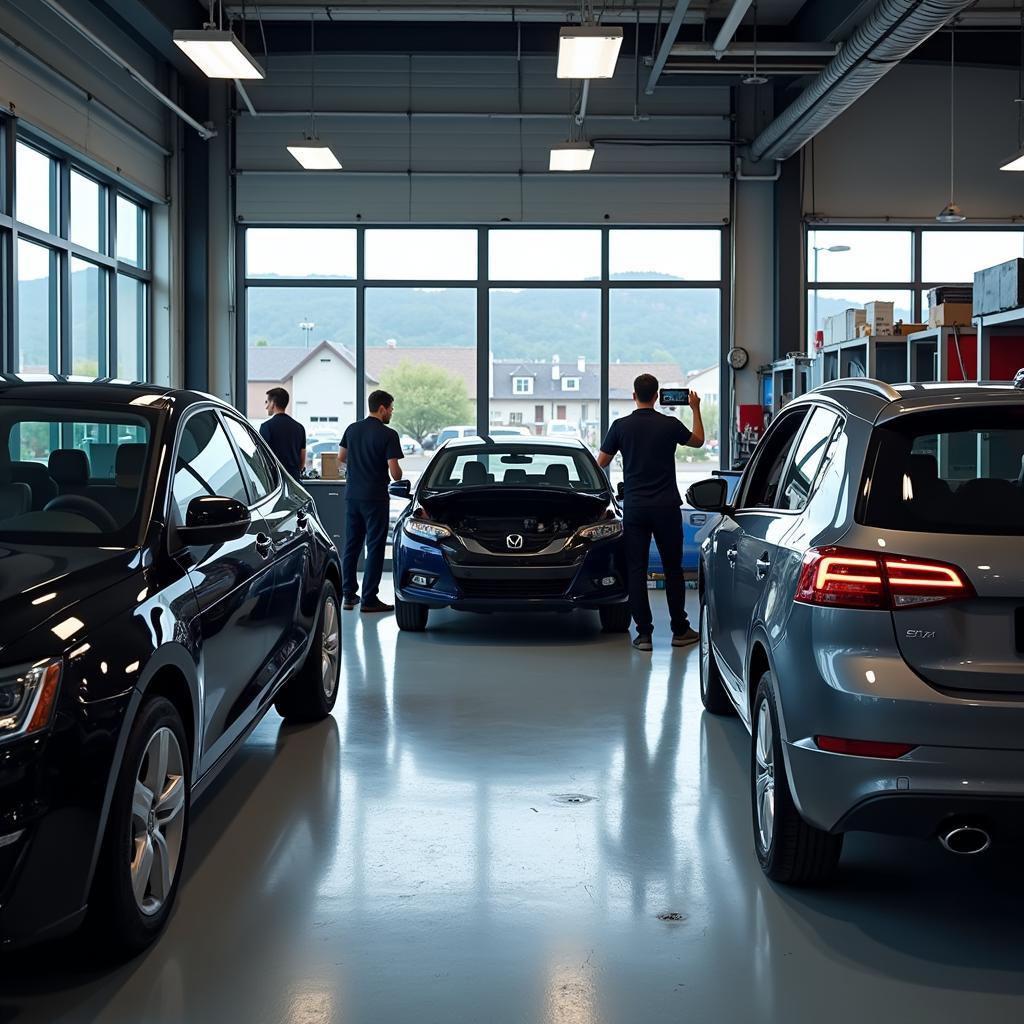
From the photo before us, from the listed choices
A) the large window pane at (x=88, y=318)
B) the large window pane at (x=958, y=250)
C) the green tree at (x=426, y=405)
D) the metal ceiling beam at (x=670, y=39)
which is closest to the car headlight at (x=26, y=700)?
the metal ceiling beam at (x=670, y=39)

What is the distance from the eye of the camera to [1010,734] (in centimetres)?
269

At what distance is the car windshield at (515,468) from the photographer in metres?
8.18

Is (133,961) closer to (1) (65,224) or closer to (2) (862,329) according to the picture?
(2) (862,329)

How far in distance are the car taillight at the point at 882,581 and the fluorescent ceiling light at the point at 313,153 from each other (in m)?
9.64

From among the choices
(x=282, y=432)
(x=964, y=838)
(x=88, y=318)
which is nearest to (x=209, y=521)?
(x=964, y=838)

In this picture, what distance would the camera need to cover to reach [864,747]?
9.11ft

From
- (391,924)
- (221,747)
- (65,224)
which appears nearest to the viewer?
(391,924)

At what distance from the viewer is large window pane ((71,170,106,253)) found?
38.1 feet

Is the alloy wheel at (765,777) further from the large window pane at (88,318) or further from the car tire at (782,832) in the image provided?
the large window pane at (88,318)

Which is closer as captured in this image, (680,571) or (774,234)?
(680,571)

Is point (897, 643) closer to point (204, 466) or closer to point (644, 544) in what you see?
point (204, 466)

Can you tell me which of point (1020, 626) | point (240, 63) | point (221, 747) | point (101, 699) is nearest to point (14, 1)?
point (240, 63)

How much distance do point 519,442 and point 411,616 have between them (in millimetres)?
1402

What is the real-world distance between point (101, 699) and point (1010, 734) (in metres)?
1.97
